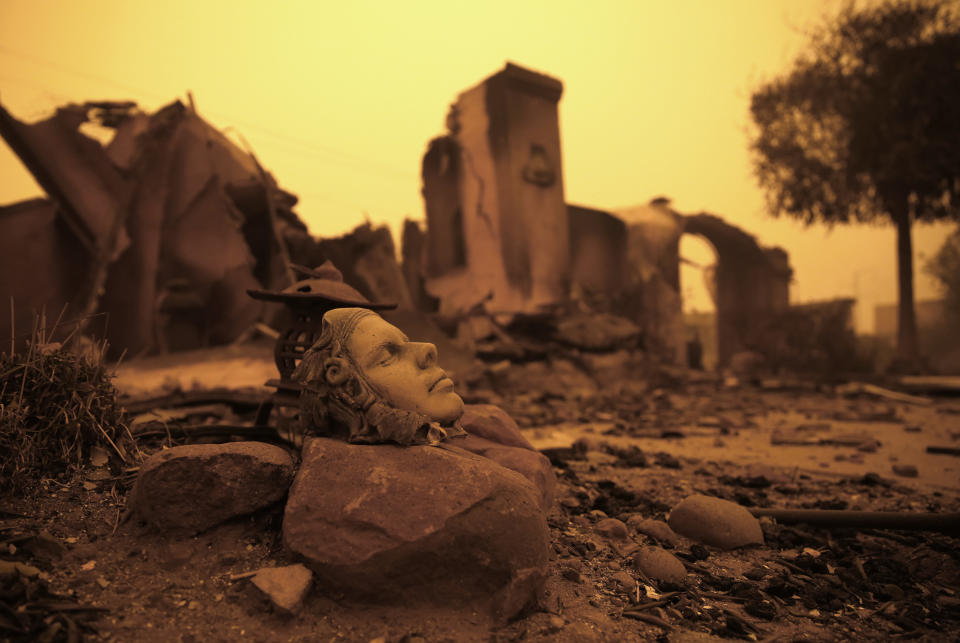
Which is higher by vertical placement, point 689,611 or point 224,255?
point 224,255

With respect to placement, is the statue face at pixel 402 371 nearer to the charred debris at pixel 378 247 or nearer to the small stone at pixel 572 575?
the small stone at pixel 572 575

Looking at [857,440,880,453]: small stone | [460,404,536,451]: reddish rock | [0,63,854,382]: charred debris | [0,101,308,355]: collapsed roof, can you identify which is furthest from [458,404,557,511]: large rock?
[0,101,308,355]: collapsed roof

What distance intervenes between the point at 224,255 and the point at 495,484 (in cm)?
726

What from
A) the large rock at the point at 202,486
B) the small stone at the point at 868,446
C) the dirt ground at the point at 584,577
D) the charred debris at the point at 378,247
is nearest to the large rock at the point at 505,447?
the dirt ground at the point at 584,577

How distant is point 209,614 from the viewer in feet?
5.77

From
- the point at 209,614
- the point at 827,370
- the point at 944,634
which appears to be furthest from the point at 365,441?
the point at 827,370

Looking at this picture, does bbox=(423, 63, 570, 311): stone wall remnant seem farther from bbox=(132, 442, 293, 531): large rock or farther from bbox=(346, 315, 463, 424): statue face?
bbox=(132, 442, 293, 531): large rock

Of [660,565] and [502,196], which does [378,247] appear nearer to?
[502,196]

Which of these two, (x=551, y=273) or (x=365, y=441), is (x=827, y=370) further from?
(x=365, y=441)

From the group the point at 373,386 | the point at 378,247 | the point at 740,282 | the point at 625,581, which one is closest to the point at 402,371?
the point at 373,386

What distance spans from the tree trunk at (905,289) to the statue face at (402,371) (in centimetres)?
1221

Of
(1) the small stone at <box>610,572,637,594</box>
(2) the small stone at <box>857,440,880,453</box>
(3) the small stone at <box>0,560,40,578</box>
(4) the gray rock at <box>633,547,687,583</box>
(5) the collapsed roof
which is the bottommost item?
(2) the small stone at <box>857,440,880,453</box>

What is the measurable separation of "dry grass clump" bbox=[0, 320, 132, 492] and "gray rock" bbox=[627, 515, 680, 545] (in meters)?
2.36

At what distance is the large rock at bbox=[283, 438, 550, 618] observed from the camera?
1816 millimetres
